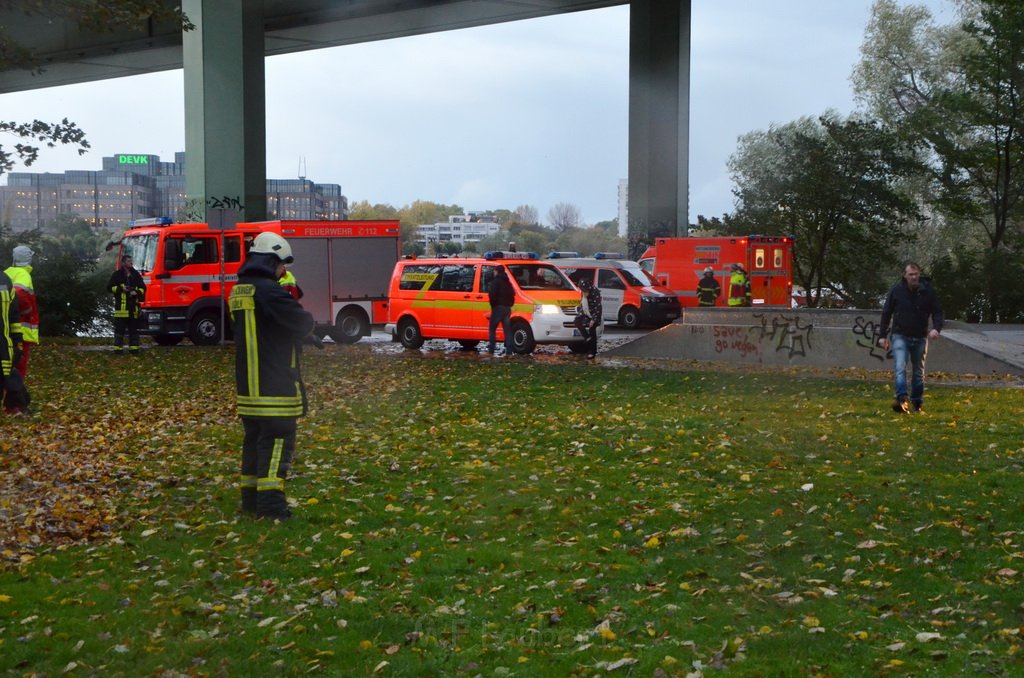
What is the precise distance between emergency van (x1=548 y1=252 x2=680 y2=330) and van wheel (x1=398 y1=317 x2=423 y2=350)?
7655 mm

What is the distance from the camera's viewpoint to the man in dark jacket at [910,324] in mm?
13820

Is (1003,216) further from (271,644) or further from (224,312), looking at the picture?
(271,644)

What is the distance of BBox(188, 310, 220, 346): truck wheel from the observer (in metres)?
26.5

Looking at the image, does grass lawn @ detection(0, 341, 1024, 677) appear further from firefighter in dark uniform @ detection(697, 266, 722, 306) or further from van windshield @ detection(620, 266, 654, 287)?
van windshield @ detection(620, 266, 654, 287)

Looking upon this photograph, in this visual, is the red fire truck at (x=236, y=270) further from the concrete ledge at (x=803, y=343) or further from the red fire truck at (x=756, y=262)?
the red fire truck at (x=756, y=262)

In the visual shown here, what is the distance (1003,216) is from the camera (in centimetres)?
3938

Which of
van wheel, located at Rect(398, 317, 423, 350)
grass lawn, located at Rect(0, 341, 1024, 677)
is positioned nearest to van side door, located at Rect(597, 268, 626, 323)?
van wheel, located at Rect(398, 317, 423, 350)

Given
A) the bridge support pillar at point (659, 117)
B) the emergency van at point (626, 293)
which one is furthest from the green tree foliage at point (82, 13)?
the bridge support pillar at point (659, 117)

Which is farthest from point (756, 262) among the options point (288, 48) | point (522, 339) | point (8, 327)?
point (288, 48)

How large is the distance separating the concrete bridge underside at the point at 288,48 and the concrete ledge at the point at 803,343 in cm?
1818

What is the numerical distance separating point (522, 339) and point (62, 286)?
13.9 m

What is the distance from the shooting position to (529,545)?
7723 millimetres

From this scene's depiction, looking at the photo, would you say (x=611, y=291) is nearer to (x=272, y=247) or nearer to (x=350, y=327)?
(x=350, y=327)

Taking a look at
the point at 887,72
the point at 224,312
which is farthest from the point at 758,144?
the point at 224,312
